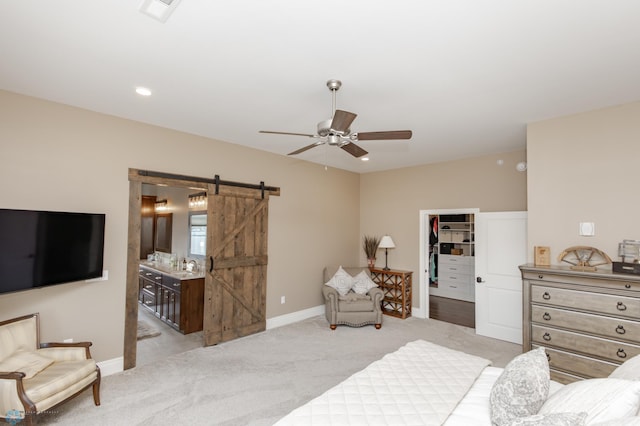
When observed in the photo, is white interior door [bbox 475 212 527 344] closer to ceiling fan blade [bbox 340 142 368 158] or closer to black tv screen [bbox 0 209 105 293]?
ceiling fan blade [bbox 340 142 368 158]

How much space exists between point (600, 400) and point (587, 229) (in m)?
2.51

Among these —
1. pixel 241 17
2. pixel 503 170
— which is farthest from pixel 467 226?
pixel 241 17

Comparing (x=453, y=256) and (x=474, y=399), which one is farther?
(x=453, y=256)

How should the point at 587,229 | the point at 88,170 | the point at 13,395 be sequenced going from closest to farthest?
1. the point at 13,395
2. the point at 587,229
3. the point at 88,170

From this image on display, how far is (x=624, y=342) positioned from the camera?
8.77ft

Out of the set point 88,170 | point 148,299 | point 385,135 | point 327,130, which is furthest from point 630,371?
point 148,299

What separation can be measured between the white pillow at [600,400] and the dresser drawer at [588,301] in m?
1.80

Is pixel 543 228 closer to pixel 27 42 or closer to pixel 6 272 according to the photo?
pixel 27 42

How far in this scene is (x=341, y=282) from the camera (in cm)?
550

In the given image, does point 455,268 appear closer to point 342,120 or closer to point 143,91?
point 342,120

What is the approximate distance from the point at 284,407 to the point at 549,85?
3.72 metres

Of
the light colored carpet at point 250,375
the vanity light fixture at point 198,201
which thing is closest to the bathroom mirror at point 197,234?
the vanity light fixture at point 198,201

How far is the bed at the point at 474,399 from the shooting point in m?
1.30

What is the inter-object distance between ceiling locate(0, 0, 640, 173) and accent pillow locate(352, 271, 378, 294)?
9.61 ft
